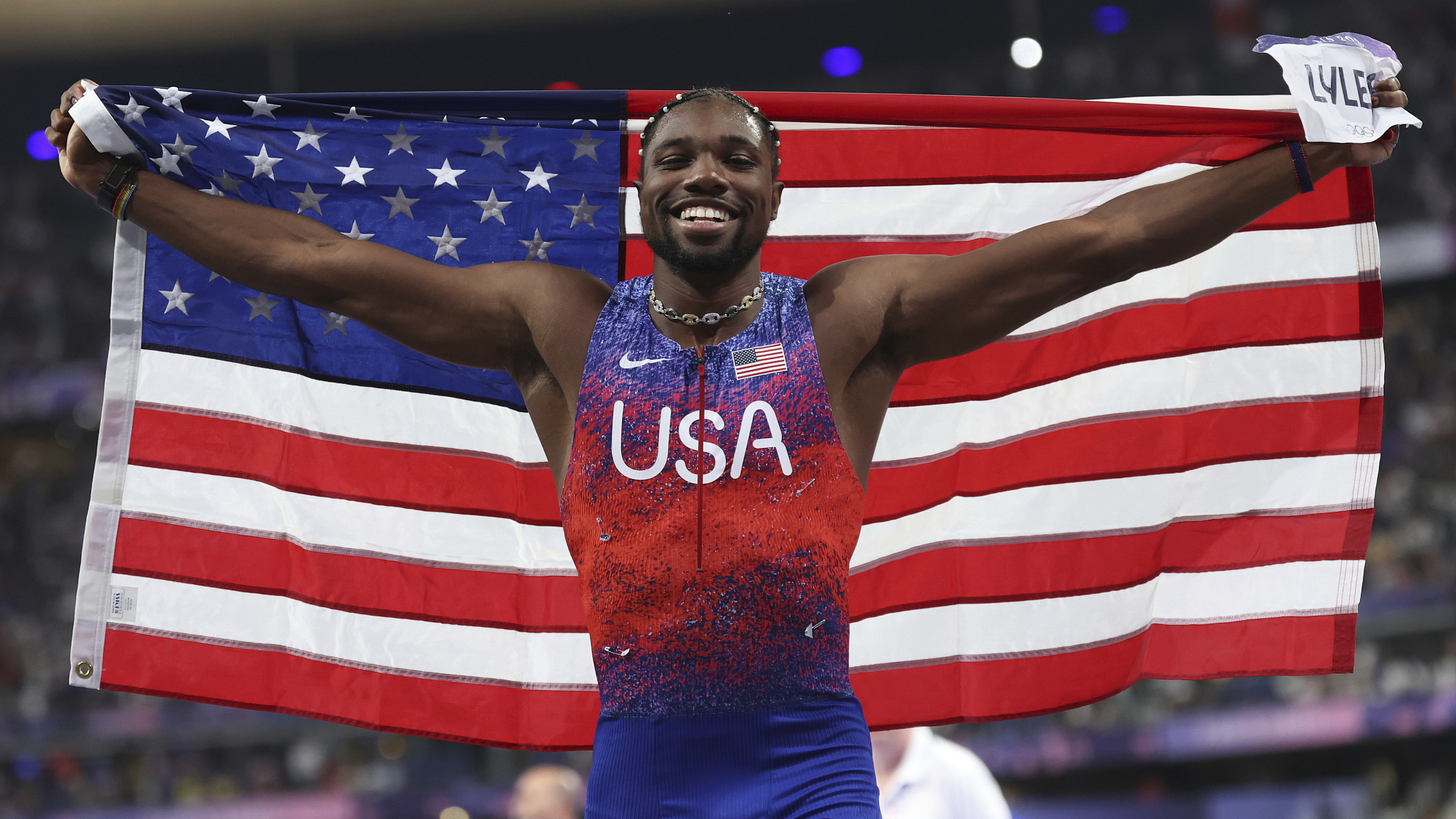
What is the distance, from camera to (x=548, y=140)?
3754mm

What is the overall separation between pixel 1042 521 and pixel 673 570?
170 cm

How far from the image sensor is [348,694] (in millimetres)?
3861

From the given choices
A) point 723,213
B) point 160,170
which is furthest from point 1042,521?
point 160,170

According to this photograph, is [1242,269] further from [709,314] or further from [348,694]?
[348,694]

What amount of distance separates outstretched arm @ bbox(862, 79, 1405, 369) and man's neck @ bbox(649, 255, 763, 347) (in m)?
0.24

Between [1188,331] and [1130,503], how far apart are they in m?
0.55

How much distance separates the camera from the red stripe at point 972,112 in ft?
→ 11.7

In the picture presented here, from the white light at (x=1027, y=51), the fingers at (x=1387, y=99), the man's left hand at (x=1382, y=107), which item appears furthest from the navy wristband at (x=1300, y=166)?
the white light at (x=1027, y=51)

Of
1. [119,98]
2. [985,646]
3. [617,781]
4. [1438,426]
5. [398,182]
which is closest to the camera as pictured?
[617,781]

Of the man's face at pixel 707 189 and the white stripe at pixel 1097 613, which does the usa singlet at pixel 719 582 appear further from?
the white stripe at pixel 1097 613

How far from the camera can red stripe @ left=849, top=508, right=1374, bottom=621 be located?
3924 mm

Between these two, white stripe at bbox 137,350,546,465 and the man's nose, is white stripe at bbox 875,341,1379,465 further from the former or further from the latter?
the man's nose

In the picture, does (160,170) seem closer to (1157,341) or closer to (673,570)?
(673,570)

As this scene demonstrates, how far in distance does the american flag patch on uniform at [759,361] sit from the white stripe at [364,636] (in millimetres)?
1436
